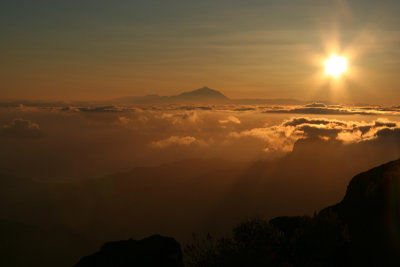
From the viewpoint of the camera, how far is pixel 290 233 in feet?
135

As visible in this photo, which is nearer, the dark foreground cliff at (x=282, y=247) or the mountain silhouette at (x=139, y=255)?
the dark foreground cliff at (x=282, y=247)

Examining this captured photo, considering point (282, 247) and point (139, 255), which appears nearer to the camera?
point (139, 255)

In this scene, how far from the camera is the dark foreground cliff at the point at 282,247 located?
2934cm

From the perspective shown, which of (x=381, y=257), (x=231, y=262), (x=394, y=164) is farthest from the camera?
(x=394, y=164)

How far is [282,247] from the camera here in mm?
32812

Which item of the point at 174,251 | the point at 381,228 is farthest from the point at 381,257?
the point at 174,251

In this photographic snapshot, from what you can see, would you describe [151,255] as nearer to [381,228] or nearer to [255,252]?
[255,252]

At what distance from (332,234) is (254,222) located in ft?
23.9

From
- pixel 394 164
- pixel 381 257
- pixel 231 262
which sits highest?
pixel 394 164

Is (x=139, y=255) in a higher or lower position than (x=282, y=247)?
lower

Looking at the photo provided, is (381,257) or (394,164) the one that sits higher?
(394,164)

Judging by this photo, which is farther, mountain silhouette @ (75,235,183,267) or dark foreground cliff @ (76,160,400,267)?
mountain silhouette @ (75,235,183,267)

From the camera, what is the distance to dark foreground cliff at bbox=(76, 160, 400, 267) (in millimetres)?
29344

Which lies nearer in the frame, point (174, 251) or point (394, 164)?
point (174, 251)
